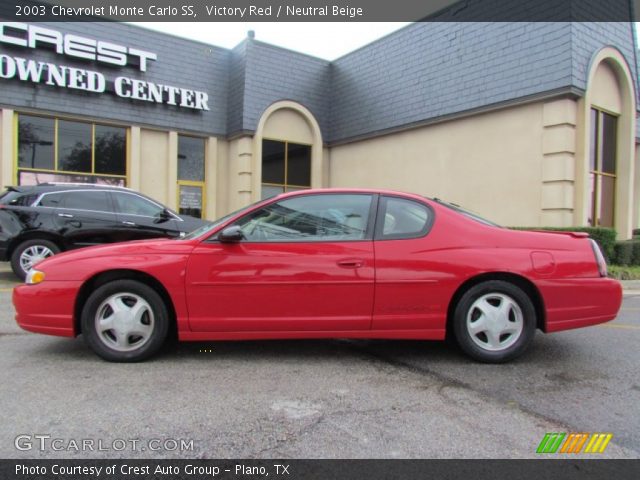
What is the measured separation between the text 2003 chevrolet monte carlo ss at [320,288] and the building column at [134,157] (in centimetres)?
1072

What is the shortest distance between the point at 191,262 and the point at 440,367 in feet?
7.42

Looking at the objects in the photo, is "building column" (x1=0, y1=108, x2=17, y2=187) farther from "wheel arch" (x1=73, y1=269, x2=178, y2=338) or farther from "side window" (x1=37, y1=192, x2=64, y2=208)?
"wheel arch" (x1=73, y1=269, x2=178, y2=338)

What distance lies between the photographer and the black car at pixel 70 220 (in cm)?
812

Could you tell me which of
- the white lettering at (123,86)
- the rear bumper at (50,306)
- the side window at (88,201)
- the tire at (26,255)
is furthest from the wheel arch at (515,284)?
the white lettering at (123,86)

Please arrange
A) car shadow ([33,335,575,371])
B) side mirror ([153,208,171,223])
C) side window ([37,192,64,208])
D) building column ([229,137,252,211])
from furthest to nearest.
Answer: building column ([229,137,252,211])
side mirror ([153,208,171,223])
side window ([37,192,64,208])
car shadow ([33,335,575,371])

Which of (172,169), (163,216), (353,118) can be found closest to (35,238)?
(163,216)

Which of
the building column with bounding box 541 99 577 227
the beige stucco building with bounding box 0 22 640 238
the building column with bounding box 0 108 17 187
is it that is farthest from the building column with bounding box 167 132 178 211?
the building column with bounding box 541 99 577 227

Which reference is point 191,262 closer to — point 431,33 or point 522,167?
point 522,167

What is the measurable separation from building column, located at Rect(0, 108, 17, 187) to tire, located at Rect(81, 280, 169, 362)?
10500mm

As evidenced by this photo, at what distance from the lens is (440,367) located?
4035mm

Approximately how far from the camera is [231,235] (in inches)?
155

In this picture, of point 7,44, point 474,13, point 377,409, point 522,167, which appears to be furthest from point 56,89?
point 377,409

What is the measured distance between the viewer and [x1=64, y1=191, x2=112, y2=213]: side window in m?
8.52
